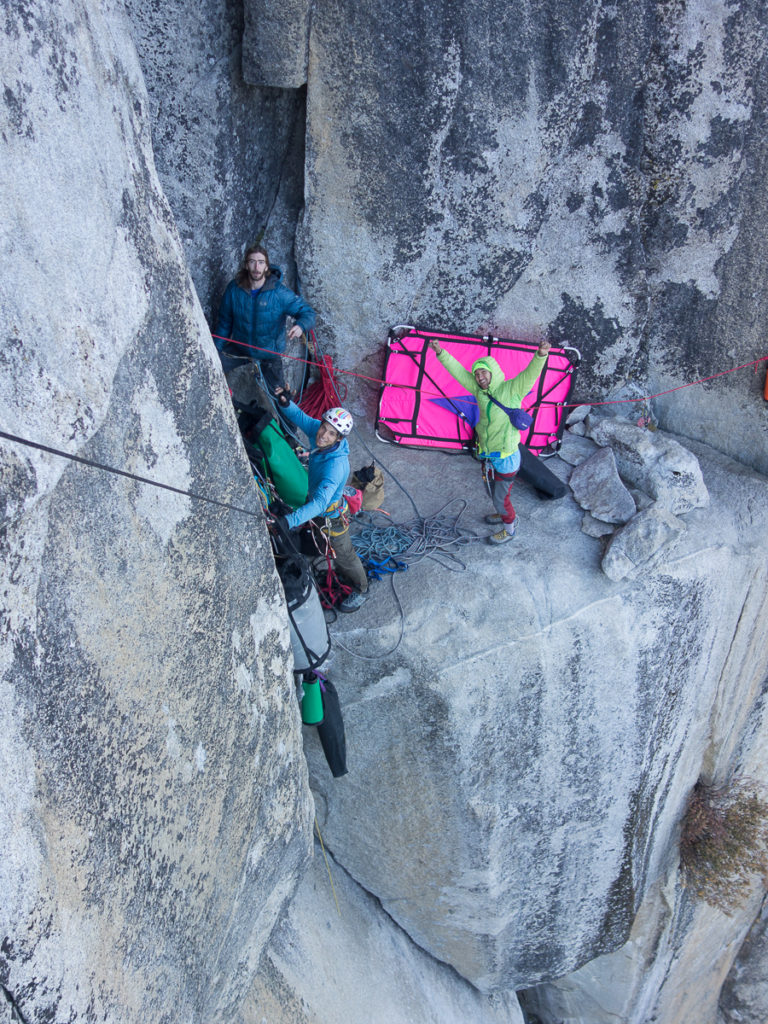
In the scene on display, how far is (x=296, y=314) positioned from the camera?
17.2ft

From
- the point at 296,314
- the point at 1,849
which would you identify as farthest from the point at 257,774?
the point at 296,314

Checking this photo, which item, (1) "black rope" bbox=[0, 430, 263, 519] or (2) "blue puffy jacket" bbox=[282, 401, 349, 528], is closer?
(1) "black rope" bbox=[0, 430, 263, 519]

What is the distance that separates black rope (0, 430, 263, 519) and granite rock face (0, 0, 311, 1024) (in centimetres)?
2

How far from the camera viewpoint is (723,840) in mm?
6305

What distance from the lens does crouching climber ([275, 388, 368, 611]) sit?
14.3 ft

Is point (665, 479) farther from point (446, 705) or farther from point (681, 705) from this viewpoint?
point (446, 705)

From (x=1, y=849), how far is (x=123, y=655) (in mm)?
756

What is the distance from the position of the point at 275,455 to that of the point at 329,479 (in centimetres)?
45

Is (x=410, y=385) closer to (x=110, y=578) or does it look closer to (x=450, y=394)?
(x=450, y=394)

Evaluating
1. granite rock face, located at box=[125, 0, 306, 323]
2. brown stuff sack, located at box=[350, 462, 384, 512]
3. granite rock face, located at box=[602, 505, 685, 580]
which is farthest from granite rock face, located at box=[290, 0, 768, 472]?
granite rock face, located at box=[602, 505, 685, 580]

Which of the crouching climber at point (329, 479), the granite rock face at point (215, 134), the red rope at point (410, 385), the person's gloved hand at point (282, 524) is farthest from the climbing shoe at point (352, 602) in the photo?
the granite rock face at point (215, 134)

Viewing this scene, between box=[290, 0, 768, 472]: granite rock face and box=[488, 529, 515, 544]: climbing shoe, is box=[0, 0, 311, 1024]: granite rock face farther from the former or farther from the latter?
box=[290, 0, 768, 472]: granite rock face

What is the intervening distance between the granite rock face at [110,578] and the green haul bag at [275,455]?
915mm

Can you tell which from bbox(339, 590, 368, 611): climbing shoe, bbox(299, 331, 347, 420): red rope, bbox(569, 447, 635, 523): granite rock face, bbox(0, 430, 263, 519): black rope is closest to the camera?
bbox(0, 430, 263, 519): black rope
